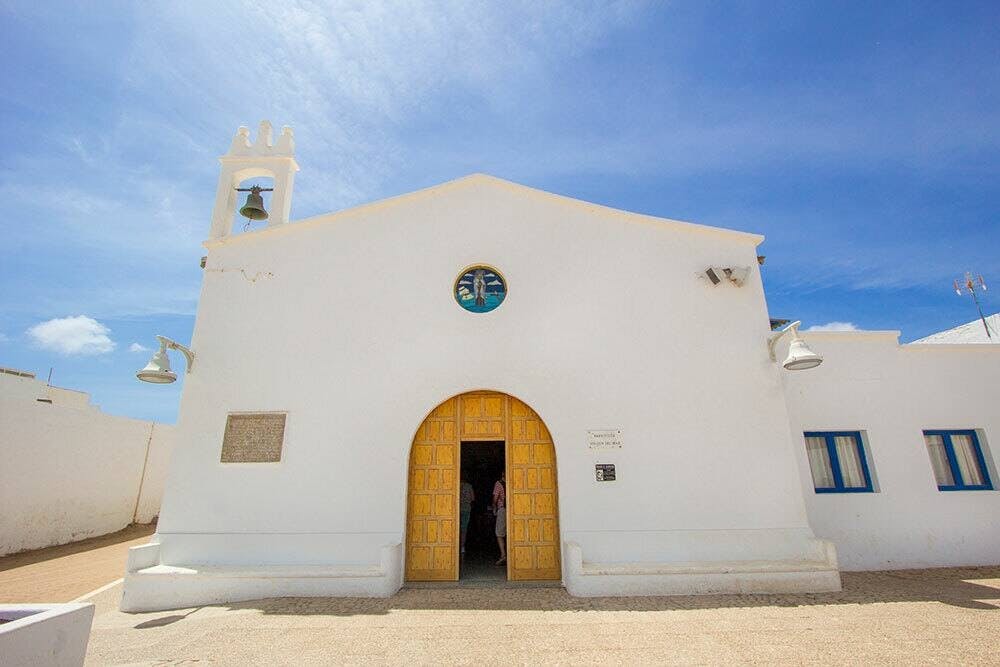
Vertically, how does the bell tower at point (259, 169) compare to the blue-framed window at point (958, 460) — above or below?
above

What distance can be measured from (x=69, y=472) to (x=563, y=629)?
12.9 m

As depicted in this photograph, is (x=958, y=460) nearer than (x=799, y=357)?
No

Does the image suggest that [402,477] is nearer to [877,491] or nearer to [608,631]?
[608,631]

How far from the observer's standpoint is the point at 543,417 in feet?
25.0

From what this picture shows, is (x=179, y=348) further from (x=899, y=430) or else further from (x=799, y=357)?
(x=899, y=430)

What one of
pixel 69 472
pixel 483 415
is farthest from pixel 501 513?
pixel 69 472

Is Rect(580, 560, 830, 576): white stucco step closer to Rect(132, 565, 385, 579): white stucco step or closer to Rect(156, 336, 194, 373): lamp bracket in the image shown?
Rect(132, 565, 385, 579): white stucco step

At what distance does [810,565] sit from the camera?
22.4ft

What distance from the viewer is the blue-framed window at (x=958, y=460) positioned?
342 inches

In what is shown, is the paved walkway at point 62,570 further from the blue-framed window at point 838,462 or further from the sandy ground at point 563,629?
the blue-framed window at point 838,462

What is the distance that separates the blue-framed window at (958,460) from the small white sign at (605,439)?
592 cm

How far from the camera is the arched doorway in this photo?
7.40 m

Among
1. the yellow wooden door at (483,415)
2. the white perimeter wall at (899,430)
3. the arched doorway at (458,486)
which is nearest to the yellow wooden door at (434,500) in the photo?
the arched doorway at (458,486)

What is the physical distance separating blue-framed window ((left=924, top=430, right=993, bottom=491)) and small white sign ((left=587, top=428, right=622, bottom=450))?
592 cm
